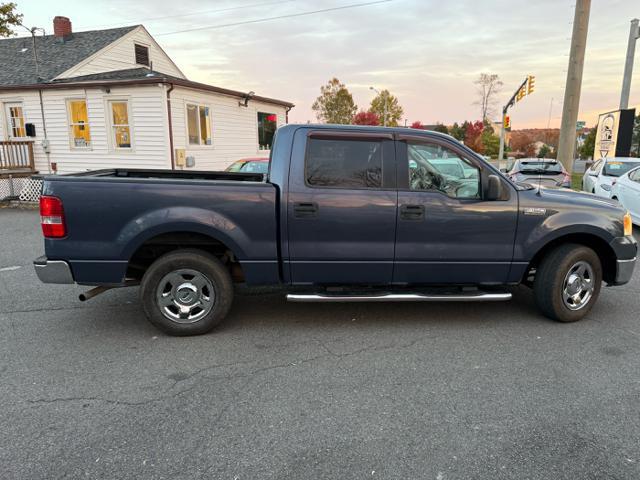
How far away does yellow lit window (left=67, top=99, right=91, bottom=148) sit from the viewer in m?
15.3

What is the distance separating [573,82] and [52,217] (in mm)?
16897

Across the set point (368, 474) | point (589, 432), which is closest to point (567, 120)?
point (589, 432)

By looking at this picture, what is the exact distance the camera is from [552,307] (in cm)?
469

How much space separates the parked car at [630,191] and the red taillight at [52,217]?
10.1 m

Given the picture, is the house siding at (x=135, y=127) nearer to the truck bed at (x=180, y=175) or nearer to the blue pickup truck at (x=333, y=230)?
the truck bed at (x=180, y=175)

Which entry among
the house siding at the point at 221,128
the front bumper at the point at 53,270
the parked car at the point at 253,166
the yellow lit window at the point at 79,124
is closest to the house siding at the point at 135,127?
the house siding at the point at 221,128

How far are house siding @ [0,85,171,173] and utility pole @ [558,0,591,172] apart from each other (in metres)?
13.5

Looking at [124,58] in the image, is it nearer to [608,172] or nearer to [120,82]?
[120,82]

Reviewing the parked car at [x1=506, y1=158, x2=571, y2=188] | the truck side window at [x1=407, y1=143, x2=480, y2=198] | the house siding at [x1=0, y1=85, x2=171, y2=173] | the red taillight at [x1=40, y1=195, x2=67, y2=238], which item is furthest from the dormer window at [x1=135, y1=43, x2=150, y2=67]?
the truck side window at [x1=407, y1=143, x2=480, y2=198]

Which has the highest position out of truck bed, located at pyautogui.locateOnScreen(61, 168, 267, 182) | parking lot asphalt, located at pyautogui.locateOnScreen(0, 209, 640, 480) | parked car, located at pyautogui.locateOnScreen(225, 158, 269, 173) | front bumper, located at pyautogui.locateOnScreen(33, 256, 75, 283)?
truck bed, located at pyautogui.locateOnScreen(61, 168, 267, 182)

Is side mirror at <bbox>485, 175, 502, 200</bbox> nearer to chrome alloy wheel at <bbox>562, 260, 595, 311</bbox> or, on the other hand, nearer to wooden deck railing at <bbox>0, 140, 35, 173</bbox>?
chrome alloy wheel at <bbox>562, 260, 595, 311</bbox>

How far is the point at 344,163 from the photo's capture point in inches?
175

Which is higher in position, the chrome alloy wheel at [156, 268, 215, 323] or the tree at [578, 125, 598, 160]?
the tree at [578, 125, 598, 160]

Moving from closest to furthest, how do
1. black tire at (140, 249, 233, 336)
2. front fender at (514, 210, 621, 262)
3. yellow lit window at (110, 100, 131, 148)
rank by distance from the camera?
1. black tire at (140, 249, 233, 336)
2. front fender at (514, 210, 621, 262)
3. yellow lit window at (110, 100, 131, 148)
